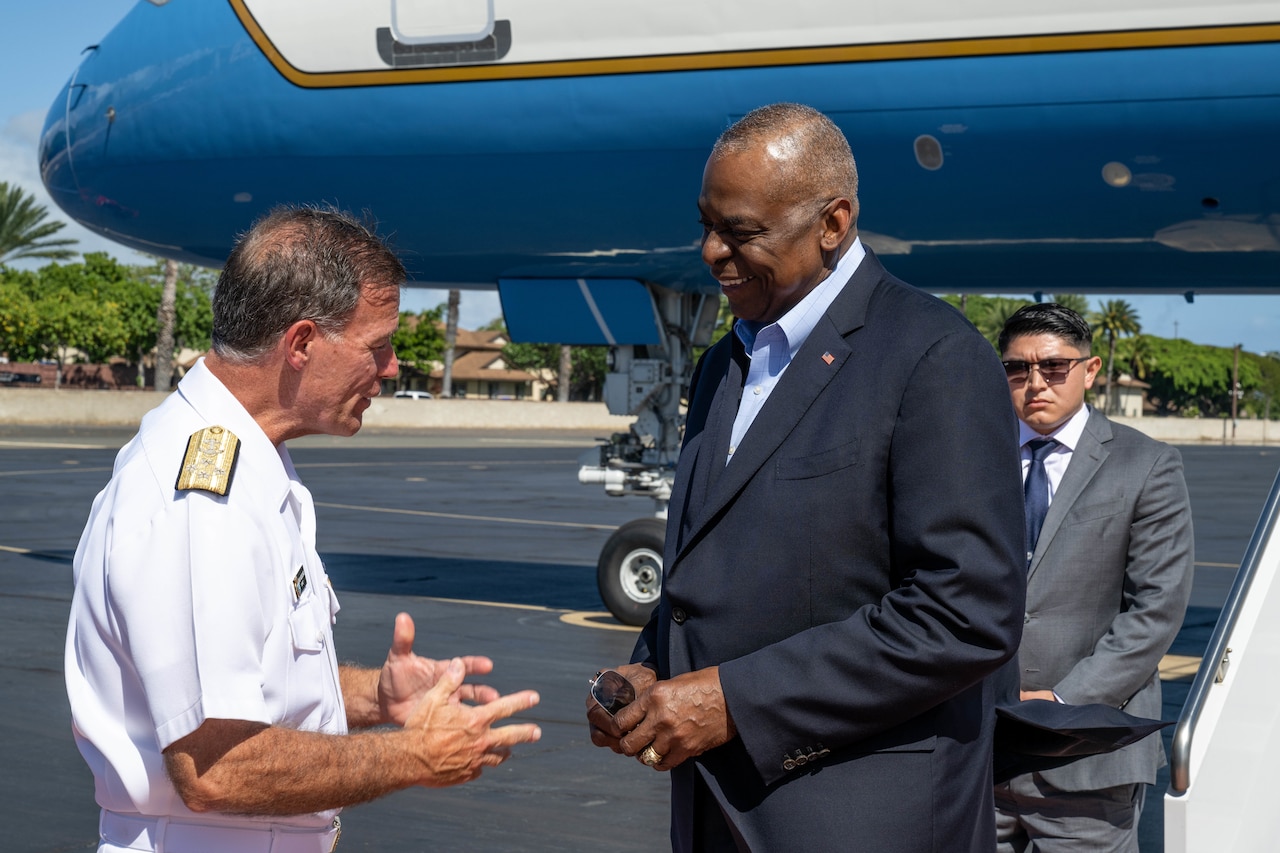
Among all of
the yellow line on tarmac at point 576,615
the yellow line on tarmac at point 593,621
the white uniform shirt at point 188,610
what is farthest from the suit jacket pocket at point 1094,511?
the yellow line on tarmac at point 593,621

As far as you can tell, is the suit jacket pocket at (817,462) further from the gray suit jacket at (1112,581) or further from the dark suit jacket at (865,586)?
the gray suit jacket at (1112,581)

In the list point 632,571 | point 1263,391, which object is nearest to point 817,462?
point 632,571

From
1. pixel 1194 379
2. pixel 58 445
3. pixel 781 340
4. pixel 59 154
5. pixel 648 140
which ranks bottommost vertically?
pixel 58 445

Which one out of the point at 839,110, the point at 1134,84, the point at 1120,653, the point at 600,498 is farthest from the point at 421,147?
the point at 600,498

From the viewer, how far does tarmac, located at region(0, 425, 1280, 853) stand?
5887mm

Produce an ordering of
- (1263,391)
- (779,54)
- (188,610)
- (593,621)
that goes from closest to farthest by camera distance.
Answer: (188,610), (779,54), (593,621), (1263,391)

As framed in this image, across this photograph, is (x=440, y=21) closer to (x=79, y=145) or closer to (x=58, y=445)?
(x=79, y=145)

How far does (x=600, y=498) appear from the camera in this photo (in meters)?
24.3

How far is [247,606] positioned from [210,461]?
263mm

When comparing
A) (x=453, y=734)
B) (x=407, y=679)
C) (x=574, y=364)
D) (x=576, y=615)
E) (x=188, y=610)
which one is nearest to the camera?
(x=188, y=610)

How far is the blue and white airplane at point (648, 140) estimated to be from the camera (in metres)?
8.00

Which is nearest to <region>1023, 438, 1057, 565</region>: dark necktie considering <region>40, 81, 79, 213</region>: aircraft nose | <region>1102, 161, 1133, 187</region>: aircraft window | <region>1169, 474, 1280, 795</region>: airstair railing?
<region>1169, 474, 1280, 795</region>: airstair railing

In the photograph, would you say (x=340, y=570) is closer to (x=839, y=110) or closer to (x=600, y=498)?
(x=839, y=110)

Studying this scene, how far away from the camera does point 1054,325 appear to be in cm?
392
